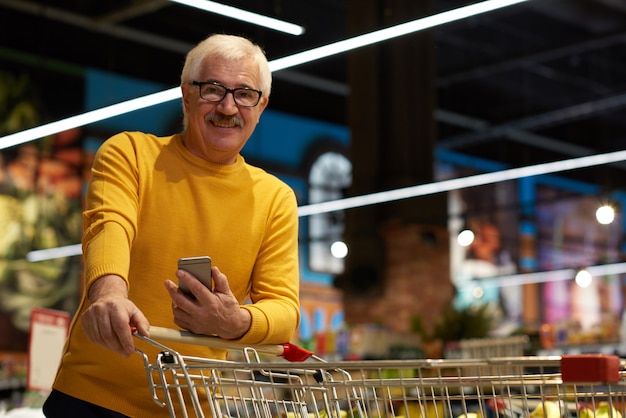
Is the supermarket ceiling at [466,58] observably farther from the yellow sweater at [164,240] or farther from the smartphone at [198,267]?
the smartphone at [198,267]

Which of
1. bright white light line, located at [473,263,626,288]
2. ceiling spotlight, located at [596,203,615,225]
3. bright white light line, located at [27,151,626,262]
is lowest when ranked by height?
bright white light line, located at [473,263,626,288]

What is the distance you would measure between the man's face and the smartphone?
1.20ft

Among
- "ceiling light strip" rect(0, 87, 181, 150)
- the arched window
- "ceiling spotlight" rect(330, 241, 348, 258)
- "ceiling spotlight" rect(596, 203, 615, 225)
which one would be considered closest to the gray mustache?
"ceiling light strip" rect(0, 87, 181, 150)

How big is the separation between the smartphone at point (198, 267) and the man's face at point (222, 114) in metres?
0.36

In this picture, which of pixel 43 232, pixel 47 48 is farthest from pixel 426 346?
pixel 47 48

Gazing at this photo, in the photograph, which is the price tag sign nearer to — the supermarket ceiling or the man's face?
the man's face

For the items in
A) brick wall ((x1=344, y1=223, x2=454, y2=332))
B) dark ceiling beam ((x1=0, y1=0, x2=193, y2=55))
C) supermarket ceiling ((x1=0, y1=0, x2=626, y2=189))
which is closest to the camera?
brick wall ((x1=344, y1=223, x2=454, y2=332))

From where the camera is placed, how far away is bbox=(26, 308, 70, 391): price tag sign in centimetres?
427

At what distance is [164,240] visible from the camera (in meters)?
1.91

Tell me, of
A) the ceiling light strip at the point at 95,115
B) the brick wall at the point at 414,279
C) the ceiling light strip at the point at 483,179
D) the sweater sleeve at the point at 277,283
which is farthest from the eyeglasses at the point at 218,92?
the brick wall at the point at 414,279

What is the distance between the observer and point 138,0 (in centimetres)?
1246

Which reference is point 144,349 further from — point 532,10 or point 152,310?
point 532,10

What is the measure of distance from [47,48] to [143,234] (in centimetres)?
1148

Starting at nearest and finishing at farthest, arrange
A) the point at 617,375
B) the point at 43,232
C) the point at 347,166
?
1. the point at 617,375
2. the point at 43,232
3. the point at 347,166
